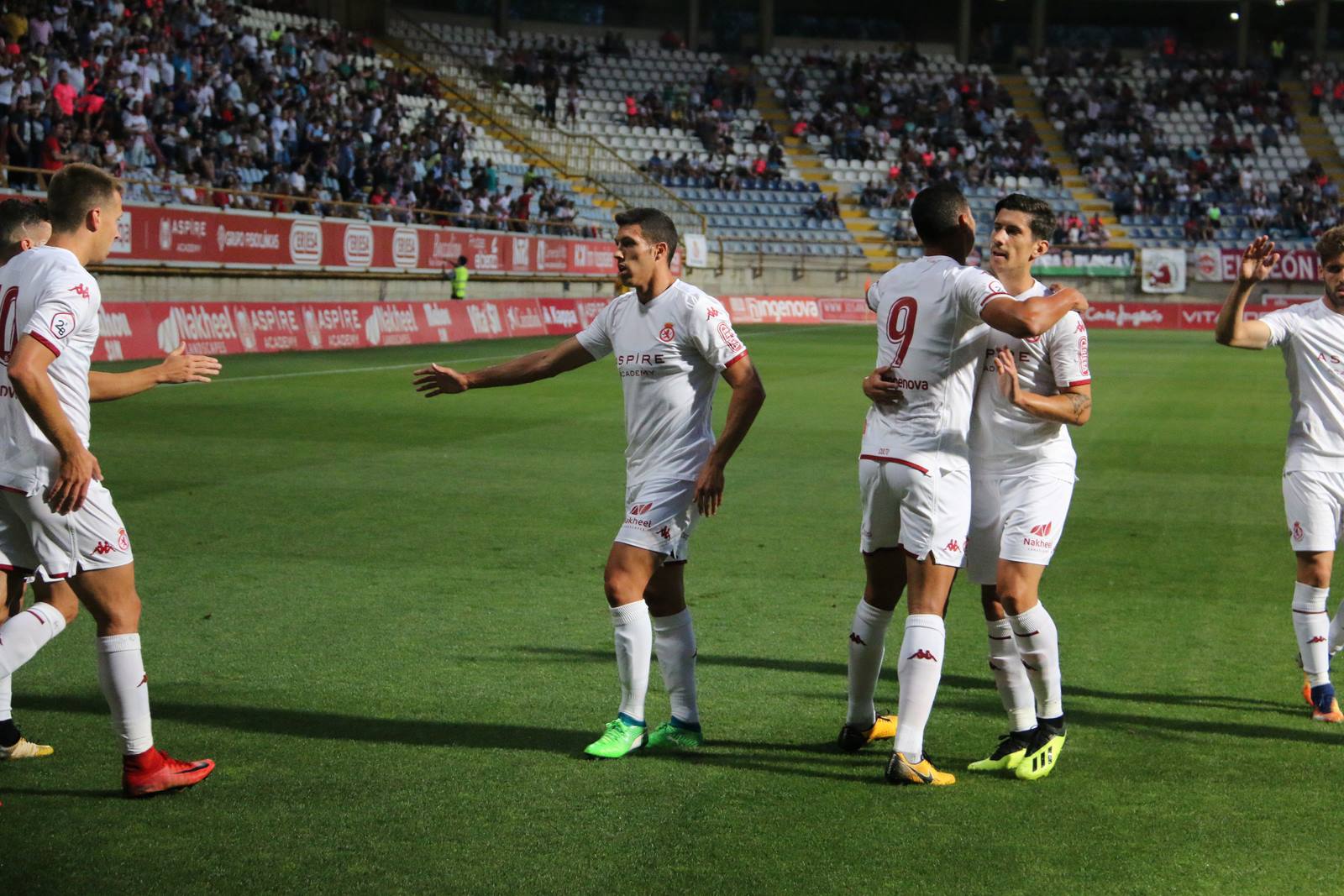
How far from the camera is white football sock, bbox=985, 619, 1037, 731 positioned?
572 cm

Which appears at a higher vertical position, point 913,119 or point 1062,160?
point 913,119

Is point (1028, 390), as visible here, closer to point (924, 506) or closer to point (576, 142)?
point (924, 506)

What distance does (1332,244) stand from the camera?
6.49m

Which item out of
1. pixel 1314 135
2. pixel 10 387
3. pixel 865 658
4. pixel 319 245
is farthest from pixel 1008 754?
pixel 1314 135

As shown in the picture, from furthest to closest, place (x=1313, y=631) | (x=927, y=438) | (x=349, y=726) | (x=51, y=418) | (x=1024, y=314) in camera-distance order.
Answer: (x=1313, y=631), (x=349, y=726), (x=927, y=438), (x=1024, y=314), (x=51, y=418)

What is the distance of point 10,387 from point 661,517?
2.39m

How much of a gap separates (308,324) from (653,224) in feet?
78.6

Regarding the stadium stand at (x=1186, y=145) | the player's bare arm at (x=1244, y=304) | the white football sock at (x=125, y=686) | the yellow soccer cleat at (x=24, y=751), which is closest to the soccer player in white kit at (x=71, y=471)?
the white football sock at (x=125, y=686)

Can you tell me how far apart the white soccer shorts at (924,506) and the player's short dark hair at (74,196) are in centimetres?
289

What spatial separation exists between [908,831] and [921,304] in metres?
1.85

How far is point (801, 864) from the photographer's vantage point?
4520 mm

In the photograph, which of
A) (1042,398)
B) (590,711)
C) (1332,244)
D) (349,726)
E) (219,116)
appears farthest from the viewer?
(219,116)

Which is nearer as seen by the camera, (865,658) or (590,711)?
(865,658)

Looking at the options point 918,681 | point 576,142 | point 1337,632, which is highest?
point 576,142
